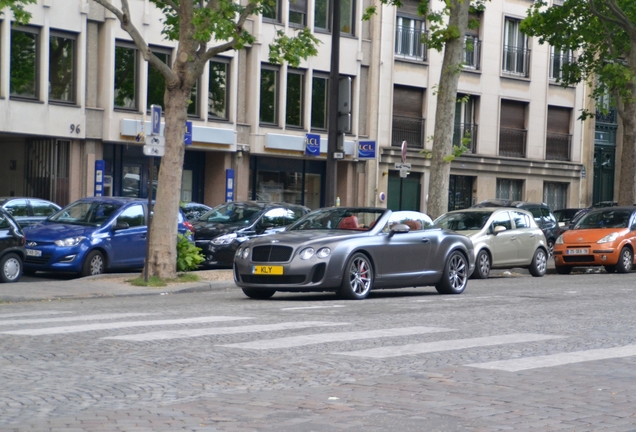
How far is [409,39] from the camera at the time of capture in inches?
1789

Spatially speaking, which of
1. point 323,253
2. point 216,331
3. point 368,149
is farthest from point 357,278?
point 368,149

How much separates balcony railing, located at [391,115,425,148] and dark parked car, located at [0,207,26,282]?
26.5 m

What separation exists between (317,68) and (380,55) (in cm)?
301

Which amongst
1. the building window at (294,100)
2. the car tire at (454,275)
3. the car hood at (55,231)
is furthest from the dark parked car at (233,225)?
the building window at (294,100)

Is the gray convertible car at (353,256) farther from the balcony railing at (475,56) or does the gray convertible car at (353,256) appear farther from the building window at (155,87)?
the balcony railing at (475,56)

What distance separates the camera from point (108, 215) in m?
22.3

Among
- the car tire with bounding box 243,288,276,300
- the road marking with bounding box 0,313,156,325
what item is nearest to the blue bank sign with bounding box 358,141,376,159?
the car tire with bounding box 243,288,276,300

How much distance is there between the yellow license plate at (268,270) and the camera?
647 inches

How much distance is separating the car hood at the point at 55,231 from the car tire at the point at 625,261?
12.8 metres

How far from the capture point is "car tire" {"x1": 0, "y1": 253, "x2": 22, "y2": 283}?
19688mm

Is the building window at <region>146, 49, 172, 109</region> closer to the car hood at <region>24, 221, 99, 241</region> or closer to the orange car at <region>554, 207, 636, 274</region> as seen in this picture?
the orange car at <region>554, 207, 636, 274</region>

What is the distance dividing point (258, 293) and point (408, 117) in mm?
28924

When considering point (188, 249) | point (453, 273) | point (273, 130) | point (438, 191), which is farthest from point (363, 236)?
point (273, 130)

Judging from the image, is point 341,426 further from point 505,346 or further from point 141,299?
point 141,299
